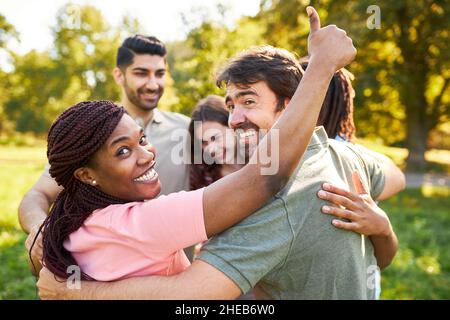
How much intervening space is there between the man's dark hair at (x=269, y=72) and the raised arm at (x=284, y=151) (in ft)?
1.27

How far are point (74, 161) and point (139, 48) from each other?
3.00 meters

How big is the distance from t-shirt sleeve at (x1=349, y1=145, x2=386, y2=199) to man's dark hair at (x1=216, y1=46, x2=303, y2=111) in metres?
0.50

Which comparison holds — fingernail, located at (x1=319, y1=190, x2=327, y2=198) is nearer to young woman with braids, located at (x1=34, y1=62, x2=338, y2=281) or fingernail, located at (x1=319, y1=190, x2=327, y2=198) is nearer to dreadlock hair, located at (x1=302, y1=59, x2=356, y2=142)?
young woman with braids, located at (x1=34, y1=62, x2=338, y2=281)

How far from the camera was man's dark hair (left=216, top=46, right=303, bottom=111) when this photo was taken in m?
2.25

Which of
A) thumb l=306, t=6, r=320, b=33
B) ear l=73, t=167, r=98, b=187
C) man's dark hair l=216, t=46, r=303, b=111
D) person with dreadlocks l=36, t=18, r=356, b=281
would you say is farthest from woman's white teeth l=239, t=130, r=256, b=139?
ear l=73, t=167, r=98, b=187

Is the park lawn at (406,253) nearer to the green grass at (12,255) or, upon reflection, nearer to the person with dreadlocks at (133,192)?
the green grass at (12,255)

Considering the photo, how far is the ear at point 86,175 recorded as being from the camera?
6.39ft

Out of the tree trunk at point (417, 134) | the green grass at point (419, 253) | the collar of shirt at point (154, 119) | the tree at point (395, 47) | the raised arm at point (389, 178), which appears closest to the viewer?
the raised arm at point (389, 178)

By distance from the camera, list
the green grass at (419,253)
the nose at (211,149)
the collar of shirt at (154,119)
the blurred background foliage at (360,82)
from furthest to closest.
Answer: the blurred background foliage at (360,82) < the green grass at (419,253) < the collar of shirt at (154,119) < the nose at (211,149)

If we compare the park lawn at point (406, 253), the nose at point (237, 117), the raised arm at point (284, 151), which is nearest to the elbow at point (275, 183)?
the raised arm at point (284, 151)

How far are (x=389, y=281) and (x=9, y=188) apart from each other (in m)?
10.2

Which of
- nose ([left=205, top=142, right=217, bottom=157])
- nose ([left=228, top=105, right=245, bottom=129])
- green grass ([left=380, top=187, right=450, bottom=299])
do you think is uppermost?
nose ([left=228, top=105, right=245, bottom=129])

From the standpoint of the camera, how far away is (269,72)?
2.26 m
